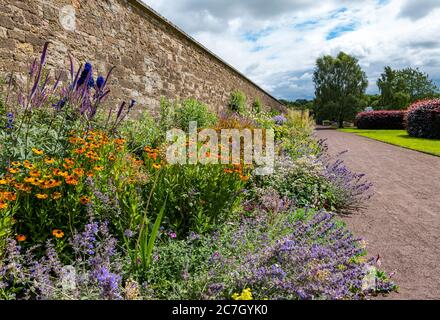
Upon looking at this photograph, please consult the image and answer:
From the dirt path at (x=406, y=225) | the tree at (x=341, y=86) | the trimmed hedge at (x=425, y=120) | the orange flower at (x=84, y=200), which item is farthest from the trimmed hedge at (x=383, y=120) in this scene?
the orange flower at (x=84, y=200)

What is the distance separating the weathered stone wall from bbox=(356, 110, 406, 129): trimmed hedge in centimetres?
2059

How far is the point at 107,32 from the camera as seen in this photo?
249 inches

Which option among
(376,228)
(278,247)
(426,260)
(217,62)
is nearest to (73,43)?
(278,247)

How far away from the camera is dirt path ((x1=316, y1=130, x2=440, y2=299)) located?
9.62 feet

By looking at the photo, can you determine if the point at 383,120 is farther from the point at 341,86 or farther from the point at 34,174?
the point at 34,174

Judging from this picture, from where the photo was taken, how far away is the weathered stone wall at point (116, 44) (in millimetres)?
4520

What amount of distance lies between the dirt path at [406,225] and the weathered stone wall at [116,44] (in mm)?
4911

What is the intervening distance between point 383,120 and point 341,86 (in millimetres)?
9800

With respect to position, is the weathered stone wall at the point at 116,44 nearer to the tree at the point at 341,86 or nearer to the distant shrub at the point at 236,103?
the distant shrub at the point at 236,103

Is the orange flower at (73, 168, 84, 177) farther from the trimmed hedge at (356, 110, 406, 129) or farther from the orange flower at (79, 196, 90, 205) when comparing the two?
the trimmed hedge at (356, 110, 406, 129)

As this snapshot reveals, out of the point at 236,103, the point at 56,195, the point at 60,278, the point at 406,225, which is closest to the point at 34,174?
the point at 56,195

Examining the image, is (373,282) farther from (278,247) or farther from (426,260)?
(426,260)

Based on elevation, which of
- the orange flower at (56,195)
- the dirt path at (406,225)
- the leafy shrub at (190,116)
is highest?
the leafy shrub at (190,116)

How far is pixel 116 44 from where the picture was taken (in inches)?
260
